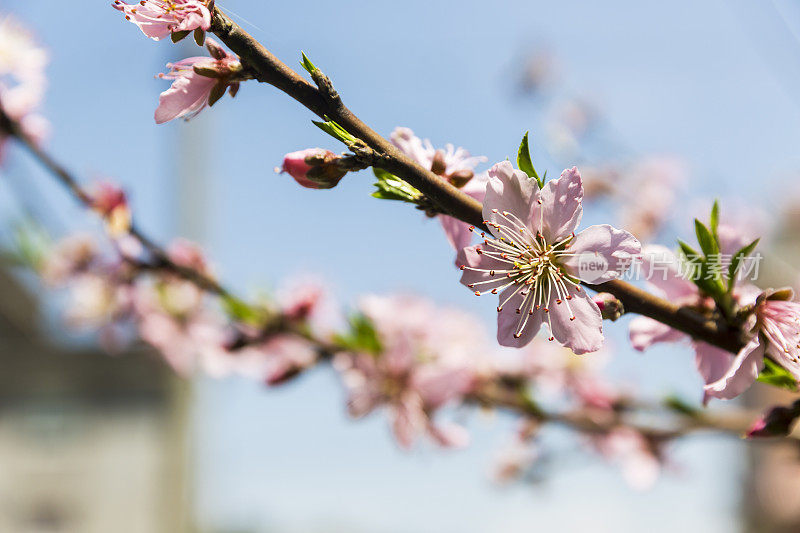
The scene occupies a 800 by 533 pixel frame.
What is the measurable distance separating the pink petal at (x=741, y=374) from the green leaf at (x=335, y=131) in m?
0.42

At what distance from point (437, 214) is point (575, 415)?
106cm

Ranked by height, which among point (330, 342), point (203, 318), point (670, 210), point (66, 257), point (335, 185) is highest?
point (670, 210)

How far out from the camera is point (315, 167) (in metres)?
0.60

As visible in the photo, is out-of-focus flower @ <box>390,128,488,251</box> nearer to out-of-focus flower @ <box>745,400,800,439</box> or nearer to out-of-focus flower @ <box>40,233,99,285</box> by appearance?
out-of-focus flower @ <box>745,400,800,439</box>

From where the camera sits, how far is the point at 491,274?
670 mm

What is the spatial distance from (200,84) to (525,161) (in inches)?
13.0

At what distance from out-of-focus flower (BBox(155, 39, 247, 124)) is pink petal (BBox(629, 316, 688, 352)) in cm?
52

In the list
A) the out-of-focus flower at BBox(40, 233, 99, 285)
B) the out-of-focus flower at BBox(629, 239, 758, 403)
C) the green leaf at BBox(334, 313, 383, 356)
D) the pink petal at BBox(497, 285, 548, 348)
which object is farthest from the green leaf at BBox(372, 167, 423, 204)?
the out-of-focus flower at BBox(40, 233, 99, 285)

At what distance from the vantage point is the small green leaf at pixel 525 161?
2.09ft

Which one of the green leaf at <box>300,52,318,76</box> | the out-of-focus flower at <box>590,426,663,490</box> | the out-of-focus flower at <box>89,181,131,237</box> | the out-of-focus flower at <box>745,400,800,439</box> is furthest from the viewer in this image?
the out-of-focus flower at <box>590,426,663,490</box>

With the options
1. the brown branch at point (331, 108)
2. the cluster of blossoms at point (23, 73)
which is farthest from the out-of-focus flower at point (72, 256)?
the brown branch at point (331, 108)

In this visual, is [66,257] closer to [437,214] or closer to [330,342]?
[330,342]

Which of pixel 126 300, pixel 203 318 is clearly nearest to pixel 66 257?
pixel 126 300

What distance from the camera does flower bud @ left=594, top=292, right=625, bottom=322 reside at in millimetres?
611
